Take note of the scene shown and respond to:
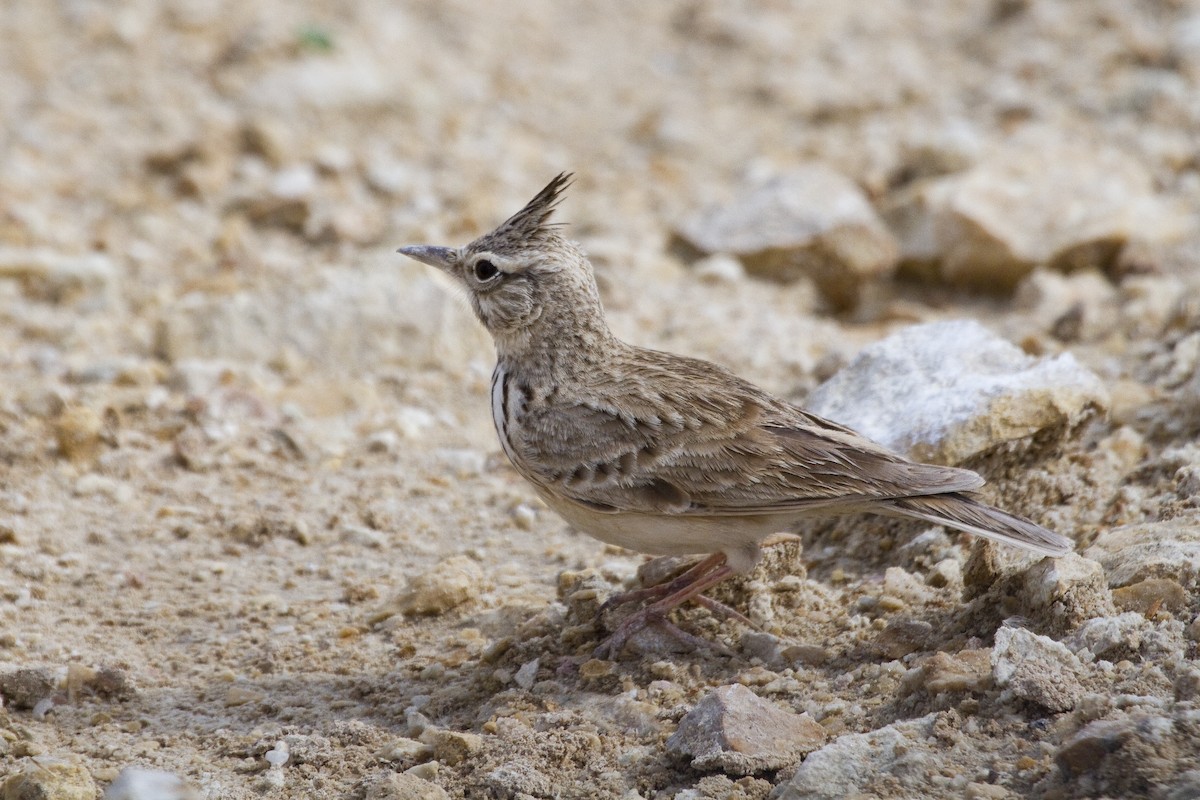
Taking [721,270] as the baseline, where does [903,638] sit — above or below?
below

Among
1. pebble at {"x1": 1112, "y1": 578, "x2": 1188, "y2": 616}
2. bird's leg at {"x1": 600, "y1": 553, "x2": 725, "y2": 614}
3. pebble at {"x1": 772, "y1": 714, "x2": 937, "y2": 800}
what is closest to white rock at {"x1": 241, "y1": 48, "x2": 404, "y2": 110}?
bird's leg at {"x1": 600, "y1": 553, "x2": 725, "y2": 614}

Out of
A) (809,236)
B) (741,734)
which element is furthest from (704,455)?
(809,236)

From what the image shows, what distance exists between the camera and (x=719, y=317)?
796 cm

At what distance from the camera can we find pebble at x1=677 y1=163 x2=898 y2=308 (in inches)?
331

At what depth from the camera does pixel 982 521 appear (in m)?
4.35

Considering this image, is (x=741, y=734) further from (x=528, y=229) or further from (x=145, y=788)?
(x=528, y=229)

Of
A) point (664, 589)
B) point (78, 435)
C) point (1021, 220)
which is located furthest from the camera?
point (1021, 220)

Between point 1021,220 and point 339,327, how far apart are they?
4.29 metres

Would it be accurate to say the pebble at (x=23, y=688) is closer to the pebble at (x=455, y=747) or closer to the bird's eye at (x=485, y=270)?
the pebble at (x=455, y=747)

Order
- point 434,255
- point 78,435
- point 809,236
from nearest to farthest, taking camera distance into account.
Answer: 1. point 434,255
2. point 78,435
3. point 809,236

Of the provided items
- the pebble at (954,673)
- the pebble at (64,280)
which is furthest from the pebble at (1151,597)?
the pebble at (64,280)

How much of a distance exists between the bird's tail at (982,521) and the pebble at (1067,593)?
0.07 metres

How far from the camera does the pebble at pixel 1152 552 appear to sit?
167 inches

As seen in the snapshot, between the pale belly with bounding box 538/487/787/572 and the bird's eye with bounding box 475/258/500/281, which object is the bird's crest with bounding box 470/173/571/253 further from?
the pale belly with bounding box 538/487/787/572
